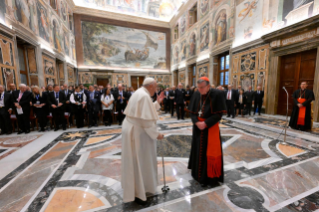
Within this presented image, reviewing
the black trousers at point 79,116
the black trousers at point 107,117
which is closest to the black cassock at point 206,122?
the black trousers at point 107,117

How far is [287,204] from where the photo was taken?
198cm

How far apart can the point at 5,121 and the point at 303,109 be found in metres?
10.9

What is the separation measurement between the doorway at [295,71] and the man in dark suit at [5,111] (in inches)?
485

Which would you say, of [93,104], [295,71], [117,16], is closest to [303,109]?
[295,71]

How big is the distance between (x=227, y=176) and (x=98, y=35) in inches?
755

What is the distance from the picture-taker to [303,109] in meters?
5.36

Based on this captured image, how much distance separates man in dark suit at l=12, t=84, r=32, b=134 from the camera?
5344 mm

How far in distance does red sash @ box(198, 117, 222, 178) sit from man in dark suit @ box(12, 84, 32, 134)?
6.54 meters

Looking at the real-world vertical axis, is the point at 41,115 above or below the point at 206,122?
below

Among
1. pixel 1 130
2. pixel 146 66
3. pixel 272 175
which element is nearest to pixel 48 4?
pixel 1 130

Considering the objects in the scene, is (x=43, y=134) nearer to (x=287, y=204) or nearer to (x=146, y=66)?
(x=287, y=204)

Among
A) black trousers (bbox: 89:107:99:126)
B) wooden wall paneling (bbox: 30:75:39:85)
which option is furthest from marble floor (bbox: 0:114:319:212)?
wooden wall paneling (bbox: 30:75:39:85)

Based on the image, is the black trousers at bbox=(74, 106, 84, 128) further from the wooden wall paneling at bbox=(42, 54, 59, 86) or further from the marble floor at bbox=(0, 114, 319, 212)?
the wooden wall paneling at bbox=(42, 54, 59, 86)

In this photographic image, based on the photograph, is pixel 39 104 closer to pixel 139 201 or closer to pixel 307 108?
pixel 139 201
